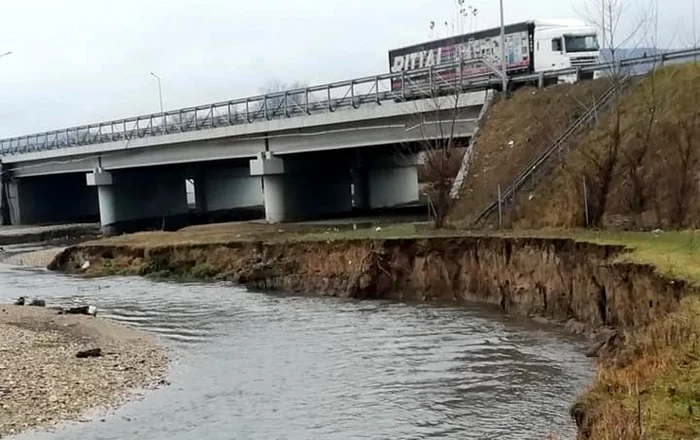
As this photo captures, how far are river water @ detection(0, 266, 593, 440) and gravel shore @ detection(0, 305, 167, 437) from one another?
2.47 ft

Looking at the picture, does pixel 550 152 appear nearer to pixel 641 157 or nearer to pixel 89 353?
pixel 641 157

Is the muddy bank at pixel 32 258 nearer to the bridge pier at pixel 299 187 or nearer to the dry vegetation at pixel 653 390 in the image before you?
the bridge pier at pixel 299 187

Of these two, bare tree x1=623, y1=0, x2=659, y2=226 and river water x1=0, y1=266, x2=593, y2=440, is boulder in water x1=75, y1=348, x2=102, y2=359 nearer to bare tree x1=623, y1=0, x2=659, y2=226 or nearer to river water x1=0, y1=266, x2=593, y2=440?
river water x1=0, y1=266, x2=593, y2=440

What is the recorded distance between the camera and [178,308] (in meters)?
33.1

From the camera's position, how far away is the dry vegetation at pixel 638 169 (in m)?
31.0

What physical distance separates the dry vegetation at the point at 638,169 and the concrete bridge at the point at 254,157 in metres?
10.1

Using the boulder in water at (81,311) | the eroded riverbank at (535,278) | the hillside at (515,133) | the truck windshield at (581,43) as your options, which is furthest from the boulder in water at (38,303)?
the truck windshield at (581,43)

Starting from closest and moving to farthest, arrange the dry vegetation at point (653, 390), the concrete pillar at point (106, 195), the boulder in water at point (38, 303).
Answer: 1. the dry vegetation at point (653, 390)
2. the boulder in water at point (38, 303)
3. the concrete pillar at point (106, 195)

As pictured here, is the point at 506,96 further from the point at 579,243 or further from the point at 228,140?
the point at 228,140

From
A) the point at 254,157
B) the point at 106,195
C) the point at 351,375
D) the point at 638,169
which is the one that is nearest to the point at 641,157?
the point at 638,169

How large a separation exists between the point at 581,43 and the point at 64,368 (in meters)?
42.5

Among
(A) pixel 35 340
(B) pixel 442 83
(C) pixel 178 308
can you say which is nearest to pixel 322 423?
(A) pixel 35 340

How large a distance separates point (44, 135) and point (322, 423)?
84038 mm

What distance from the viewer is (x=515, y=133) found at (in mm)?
42156
